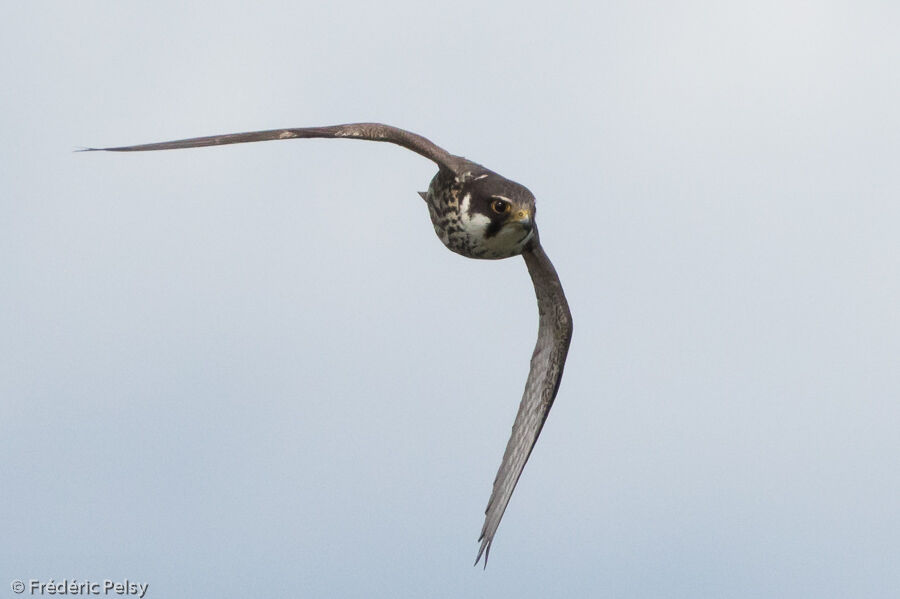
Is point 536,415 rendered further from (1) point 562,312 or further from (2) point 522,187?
(2) point 522,187

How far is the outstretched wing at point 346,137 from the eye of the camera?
12773 mm

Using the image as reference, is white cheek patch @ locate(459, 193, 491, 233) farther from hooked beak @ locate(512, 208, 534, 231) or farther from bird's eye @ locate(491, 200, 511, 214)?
hooked beak @ locate(512, 208, 534, 231)

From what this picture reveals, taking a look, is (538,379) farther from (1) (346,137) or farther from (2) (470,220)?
(1) (346,137)

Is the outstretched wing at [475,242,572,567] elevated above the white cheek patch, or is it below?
below

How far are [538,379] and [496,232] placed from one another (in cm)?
340

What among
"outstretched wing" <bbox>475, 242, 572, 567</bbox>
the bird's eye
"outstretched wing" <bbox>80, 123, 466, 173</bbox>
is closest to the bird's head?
the bird's eye

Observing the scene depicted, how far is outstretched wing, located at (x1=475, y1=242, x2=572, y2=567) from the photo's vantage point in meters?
15.7

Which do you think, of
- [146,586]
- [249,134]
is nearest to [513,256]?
[249,134]

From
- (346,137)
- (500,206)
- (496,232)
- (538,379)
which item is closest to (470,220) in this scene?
(496,232)

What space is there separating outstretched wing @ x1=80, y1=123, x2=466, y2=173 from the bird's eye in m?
0.87

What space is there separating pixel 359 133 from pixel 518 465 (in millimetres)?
4478

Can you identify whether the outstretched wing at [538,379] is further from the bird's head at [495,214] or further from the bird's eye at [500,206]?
the bird's eye at [500,206]

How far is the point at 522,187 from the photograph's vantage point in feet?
43.6

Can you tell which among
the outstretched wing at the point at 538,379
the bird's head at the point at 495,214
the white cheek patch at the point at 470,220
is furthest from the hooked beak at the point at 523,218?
the outstretched wing at the point at 538,379
